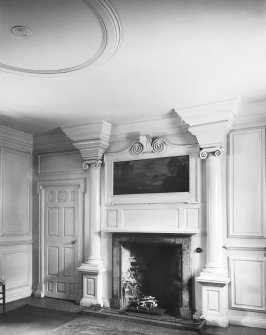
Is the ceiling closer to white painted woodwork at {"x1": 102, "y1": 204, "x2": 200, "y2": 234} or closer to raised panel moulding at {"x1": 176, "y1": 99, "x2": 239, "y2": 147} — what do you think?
raised panel moulding at {"x1": 176, "y1": 99, "x2": 239, "y2": 147}

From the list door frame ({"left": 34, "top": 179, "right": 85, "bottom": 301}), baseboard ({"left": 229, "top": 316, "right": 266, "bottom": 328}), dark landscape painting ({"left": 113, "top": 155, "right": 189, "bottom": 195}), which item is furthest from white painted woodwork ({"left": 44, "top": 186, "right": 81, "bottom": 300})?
baseboard ({"left": 229, "top": 316, "right": 266, "bottom": 328})

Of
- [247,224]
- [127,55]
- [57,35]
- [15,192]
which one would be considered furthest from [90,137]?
[57,35]

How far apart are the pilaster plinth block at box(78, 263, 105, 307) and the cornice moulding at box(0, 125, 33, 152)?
236 cm

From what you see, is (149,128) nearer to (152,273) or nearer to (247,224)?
(247,224)

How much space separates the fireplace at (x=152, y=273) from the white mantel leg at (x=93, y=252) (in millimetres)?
262

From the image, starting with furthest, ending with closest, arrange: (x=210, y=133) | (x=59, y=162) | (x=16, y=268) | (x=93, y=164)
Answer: (x=59, y=162), (x=16, y=268), (x=93, y=164), (x=210, y=133)

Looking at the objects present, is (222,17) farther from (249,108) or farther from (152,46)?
(249,108)

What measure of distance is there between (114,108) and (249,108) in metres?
1.81

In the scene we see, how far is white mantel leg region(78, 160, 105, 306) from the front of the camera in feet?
18.6

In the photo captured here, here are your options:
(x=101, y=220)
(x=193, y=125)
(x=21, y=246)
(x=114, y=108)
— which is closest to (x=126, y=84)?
(x=114, y=108)

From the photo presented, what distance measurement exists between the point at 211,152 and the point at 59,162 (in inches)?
108

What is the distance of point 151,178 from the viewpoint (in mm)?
5520

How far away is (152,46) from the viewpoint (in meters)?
3.18

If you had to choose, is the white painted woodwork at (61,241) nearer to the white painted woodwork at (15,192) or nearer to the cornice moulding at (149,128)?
the white painted woodwork at (15,192)
